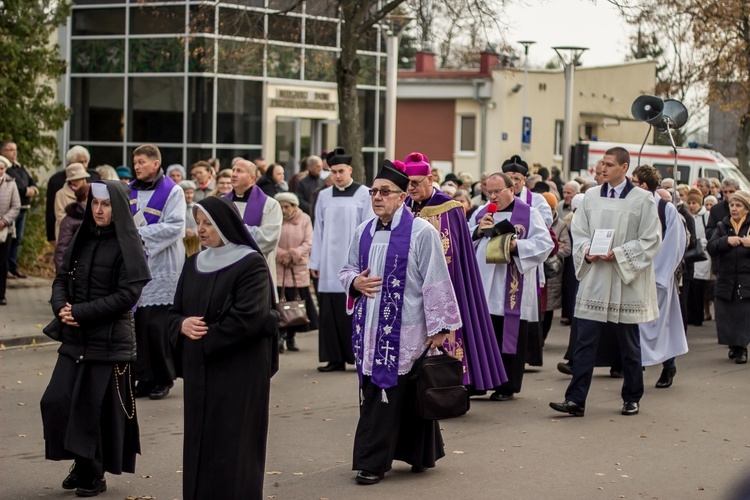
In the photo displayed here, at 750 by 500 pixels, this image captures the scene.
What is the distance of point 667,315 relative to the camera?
11.8 m

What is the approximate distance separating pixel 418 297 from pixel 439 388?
0.60 meters

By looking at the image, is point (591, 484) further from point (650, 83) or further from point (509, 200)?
point (650, 83)

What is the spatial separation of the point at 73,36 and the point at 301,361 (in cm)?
1686

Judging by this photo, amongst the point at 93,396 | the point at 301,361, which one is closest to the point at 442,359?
the point at 93,396

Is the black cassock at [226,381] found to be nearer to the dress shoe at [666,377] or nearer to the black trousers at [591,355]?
the black trousers at [591,355]

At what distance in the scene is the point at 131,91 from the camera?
90.5 feet

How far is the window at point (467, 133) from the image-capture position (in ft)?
150

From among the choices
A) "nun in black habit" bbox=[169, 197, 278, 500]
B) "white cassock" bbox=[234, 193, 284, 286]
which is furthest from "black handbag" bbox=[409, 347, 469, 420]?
"white cassock" bbox=[234, 193, 284, 286]

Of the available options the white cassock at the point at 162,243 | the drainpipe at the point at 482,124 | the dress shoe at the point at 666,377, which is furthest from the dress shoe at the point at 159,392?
the drainpipe at the point at 482,124

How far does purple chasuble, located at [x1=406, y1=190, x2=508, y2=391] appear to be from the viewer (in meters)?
8.96

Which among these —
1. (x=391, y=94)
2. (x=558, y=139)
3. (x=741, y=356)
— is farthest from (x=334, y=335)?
(x=558, y=139)

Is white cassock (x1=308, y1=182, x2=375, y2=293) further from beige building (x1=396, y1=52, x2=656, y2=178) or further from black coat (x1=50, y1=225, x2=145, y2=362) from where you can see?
beige building (x1=396, y1=52, x2=656, y2=178)

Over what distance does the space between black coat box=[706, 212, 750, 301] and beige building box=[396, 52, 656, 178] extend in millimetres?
30512

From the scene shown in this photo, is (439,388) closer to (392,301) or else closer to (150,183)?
(392,301)
